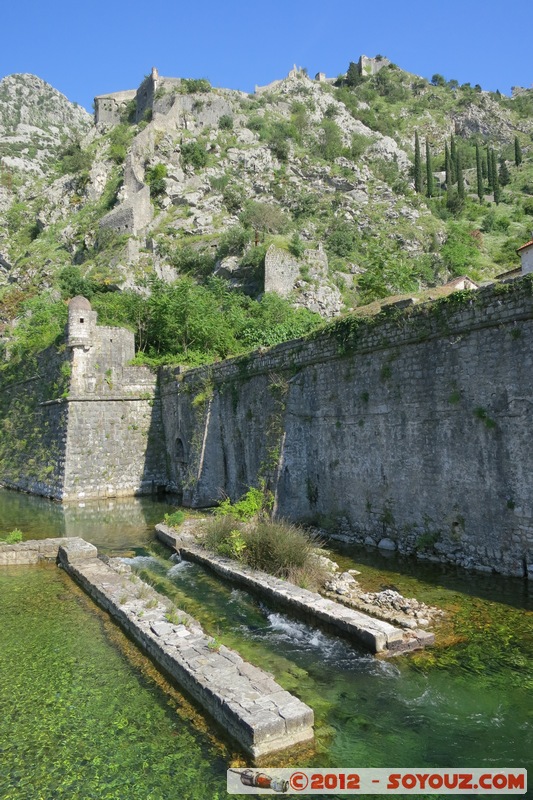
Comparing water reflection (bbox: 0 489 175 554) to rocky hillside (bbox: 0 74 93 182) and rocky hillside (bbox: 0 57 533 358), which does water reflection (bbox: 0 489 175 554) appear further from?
rocky hillside (bbox: 0 74 93 182)

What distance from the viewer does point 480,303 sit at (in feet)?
31.5

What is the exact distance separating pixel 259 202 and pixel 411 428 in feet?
159

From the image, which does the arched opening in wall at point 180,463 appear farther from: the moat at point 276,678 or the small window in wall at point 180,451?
the moat at point 276,678

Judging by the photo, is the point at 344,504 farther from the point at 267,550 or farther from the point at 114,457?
the point at 114,457

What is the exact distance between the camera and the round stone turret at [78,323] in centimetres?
2311

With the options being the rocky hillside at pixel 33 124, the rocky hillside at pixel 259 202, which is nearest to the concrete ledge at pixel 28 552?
the rocky hillside at pixel 259 202

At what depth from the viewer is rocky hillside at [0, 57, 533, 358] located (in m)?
41.4

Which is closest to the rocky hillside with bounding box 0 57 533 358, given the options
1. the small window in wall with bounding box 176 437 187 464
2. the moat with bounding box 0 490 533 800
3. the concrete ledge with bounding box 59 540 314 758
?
the small window in wall with bounding box 176 437 187 464

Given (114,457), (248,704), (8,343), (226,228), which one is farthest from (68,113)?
(248,704)

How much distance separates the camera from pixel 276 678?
20.9ft

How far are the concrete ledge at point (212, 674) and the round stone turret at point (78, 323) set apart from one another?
15280mm

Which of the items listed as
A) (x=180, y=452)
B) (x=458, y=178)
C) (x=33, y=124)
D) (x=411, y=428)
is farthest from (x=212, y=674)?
(x=33, y=124)

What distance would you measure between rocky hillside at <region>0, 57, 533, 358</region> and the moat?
24.3 meters

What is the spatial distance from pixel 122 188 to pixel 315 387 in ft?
154
